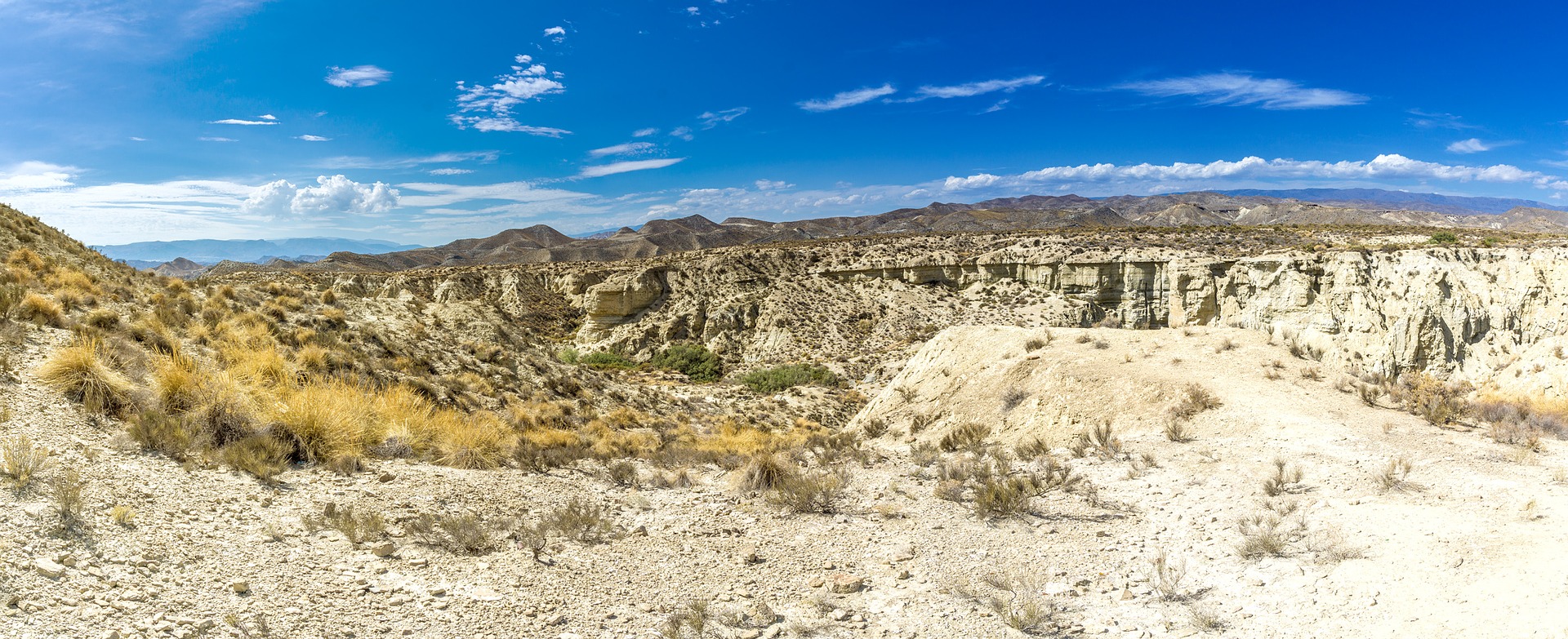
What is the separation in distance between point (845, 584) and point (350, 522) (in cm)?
395

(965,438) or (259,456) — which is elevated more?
(259,456)

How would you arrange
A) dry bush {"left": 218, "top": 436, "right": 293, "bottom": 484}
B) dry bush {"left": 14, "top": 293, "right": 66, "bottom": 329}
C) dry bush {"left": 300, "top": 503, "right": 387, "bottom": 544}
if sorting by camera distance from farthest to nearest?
1. dry bush {"left": 14, "top": 293, "right": 66, "bottom": 329}
2. dry bush {"left": 218, "top": 436, "right": 293, "bottom": 484}
3. dry bush {"left": 300, "top": 503, "right": 387, "bottom": 544}

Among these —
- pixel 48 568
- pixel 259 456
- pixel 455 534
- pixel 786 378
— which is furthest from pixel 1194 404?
pixel 786 378

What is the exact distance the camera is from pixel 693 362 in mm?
35719

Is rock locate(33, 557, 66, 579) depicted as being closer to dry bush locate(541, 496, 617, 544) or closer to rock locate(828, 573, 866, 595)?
dry bush locate(541, 496, 617, 544)

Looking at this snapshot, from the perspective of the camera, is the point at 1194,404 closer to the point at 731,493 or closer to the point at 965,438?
the point at 965,438

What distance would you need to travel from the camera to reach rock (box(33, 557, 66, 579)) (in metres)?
3.60

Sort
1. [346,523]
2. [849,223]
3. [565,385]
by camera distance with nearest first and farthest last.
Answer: [346,523] → [565,385] → [849,223]

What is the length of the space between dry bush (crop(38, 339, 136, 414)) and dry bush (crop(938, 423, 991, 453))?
969 cm

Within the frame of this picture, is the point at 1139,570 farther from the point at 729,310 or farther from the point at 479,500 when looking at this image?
the point at 729,310

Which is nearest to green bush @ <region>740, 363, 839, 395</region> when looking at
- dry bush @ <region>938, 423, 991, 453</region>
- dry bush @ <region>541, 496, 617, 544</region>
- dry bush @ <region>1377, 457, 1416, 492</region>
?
dry bush @ <region>938, 423, 991, 453</region>

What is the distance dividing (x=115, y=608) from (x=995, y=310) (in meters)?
38.0

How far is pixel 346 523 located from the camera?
16.7ft

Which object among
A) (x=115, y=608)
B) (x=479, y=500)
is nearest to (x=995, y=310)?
(x=479, y=500)
